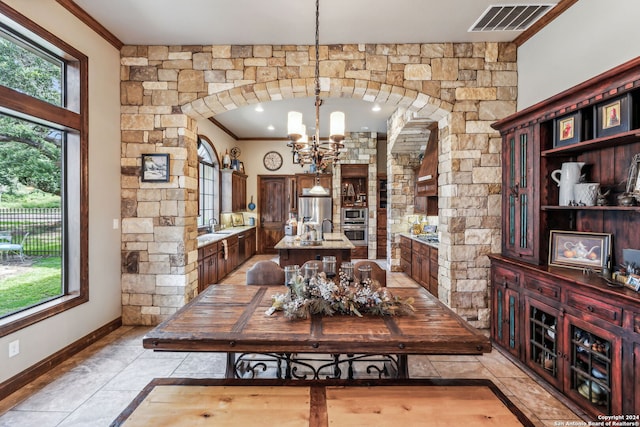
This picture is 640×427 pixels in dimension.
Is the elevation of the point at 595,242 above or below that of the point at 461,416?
above

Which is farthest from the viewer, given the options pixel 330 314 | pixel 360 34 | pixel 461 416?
pixel 360 34

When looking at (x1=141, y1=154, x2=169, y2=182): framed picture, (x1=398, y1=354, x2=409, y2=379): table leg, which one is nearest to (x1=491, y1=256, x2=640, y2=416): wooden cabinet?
(x1=398, y1=354, x2=409, y2=379): table leg

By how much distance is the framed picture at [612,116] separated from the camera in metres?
2.02

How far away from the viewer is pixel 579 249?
2.53 metres

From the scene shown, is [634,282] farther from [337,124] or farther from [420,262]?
[420,262]

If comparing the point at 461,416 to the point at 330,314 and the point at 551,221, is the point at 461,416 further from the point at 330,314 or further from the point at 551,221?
the point at 551,221

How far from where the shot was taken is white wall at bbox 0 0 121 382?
2.69 m

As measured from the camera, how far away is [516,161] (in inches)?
119

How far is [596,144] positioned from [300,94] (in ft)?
9.10

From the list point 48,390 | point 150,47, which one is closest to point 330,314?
point 48,390

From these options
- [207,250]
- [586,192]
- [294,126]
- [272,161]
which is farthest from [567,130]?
[272,161]

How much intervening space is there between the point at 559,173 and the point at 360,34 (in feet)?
7.49

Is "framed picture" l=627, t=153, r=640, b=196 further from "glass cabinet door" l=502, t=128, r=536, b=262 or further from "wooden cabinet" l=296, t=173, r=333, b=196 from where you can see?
"wooden cabinet" l=296, t=173, r=333, b=196

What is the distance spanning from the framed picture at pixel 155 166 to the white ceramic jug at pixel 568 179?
379cm
